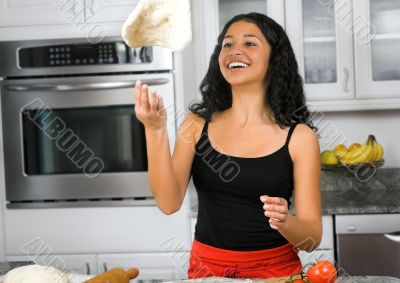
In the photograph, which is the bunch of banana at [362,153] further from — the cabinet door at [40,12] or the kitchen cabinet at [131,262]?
the cabinet door at [40,12]

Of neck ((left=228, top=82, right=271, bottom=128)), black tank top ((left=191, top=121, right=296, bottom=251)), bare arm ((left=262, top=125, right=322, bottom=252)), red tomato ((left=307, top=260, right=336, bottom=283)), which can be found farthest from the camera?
neck ((left=228, top=82, right=271, bottom=128))

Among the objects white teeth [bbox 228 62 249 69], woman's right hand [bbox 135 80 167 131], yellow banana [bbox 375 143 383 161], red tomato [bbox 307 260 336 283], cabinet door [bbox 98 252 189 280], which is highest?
white teeth [bbox 228 62 249 69]

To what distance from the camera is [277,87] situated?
5.61ft

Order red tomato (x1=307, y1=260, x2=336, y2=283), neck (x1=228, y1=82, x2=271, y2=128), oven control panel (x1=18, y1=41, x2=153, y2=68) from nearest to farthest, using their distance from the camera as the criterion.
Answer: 1. red tomato (x1=307, y1=260, x2=336, y2=283)
2. neck (x1=228, y1=82, x2=271, y2=128)
3. oven control panel (x1=18, y1=41, x2=153, y2=68)

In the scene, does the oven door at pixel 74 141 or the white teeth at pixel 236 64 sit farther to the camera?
the oven door at pixel 74 141

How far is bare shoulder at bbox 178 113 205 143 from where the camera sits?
1694mm

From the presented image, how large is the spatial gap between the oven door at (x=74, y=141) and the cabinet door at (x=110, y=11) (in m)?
0.24

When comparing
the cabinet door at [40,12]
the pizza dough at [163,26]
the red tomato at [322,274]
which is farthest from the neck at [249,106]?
the cabinet door at [40,12]

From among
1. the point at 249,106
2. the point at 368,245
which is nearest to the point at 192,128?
the point at 249,106

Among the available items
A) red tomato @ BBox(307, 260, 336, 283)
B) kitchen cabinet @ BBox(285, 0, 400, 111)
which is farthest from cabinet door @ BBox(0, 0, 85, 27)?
red tomato @ BBox(307, 260, 336, 283)

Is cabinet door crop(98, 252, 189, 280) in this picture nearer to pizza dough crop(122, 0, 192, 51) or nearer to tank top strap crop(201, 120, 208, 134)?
tank top strap crop(201, 120, 208, 134)

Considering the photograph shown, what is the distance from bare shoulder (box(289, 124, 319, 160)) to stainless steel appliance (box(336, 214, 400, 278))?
3.10 feet

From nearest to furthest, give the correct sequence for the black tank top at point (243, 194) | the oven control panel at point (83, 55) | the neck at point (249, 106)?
the black tank top at point (243, 194) → the neck at point (249, 106) → the oven control panel at point (83, 55)

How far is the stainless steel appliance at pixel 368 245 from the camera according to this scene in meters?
2.44
